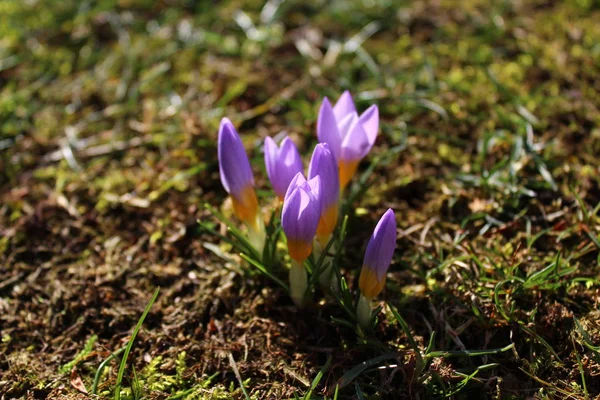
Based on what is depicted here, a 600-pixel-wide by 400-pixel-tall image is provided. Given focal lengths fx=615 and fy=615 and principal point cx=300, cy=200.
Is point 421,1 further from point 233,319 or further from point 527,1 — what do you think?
point 233,319

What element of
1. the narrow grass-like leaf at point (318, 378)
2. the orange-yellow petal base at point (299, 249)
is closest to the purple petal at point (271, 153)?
the orange-yellow petal base at point (299, 249)

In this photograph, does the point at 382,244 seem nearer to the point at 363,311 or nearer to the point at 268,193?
the point at 363,311

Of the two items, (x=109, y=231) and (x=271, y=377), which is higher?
(x=109, y=231)

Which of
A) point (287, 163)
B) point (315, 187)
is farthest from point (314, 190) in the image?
point (287, 163)

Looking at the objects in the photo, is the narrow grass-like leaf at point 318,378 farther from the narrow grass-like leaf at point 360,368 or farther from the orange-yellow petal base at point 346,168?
the orange-yellow petal base at point 346,168

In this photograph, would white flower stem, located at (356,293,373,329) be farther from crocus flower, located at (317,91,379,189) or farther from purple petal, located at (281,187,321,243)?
crocus flower, located at (317,91,379,189)

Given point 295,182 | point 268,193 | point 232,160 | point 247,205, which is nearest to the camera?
point 295,182

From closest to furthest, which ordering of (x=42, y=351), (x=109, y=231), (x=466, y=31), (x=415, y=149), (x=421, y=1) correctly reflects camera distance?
(x=42, y=351) < (x=109, y=231) < (x=415, y=149) < (x=466, y=31) < (x=421, y=1)

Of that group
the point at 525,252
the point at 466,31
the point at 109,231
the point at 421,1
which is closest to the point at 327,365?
the point at 525,252
